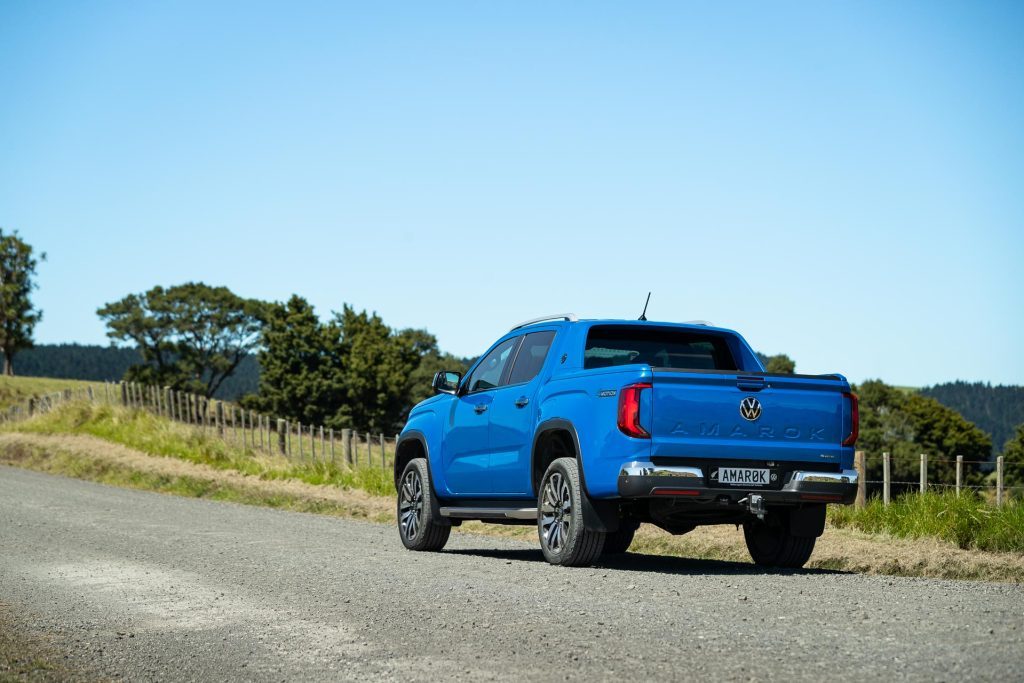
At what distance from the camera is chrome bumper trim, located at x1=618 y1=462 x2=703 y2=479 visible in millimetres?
9273

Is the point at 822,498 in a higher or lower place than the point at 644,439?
lower

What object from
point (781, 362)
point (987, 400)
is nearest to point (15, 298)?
point (781, 362)

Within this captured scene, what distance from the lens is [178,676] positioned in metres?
6.27

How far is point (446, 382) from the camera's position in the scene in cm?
1214

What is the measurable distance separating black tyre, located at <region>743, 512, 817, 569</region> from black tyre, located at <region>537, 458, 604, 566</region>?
1.42m

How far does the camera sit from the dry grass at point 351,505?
40.4ft

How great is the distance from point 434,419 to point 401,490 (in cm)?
95

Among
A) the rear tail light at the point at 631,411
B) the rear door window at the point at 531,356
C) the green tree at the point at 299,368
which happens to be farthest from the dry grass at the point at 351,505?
the green tree at the point at 299,368

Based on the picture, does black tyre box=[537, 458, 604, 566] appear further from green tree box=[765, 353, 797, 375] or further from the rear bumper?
green tree box=[765, 353, 797, 375]

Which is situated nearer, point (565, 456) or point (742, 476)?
point (742, 476)

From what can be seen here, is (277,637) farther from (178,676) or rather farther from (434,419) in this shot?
(434,419)

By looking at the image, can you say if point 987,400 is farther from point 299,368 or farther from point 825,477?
point 825,477

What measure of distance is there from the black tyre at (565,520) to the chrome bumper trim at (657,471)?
2.25 feet

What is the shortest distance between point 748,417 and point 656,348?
5.32 feet
